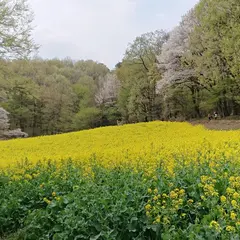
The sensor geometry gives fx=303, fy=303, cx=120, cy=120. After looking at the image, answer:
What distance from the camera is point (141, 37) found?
41250mm

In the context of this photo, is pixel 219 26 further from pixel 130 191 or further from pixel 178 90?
pixel 130 191

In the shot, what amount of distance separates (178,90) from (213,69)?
29.8ft

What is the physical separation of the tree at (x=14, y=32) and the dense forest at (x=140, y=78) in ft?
0.10

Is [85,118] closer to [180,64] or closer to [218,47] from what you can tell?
[180,64]

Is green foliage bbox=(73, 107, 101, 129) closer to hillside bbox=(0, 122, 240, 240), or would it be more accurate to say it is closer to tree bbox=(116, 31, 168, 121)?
tree bbox=(116, 31, 168, 121)

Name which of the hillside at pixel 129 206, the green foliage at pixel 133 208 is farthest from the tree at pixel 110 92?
the green foliage at pixel 133 208

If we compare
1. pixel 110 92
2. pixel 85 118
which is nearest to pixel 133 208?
pixel 85 118

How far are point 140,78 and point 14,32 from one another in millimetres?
31568

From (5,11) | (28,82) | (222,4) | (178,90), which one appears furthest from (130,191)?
(178,90)

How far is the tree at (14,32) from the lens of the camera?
9.94 meters

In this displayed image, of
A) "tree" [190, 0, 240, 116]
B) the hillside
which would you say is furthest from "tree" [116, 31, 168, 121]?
the hillside

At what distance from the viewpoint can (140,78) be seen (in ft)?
135

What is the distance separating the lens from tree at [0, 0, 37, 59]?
32.6 feet

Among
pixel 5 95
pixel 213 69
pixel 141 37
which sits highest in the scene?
pixel 141 37
